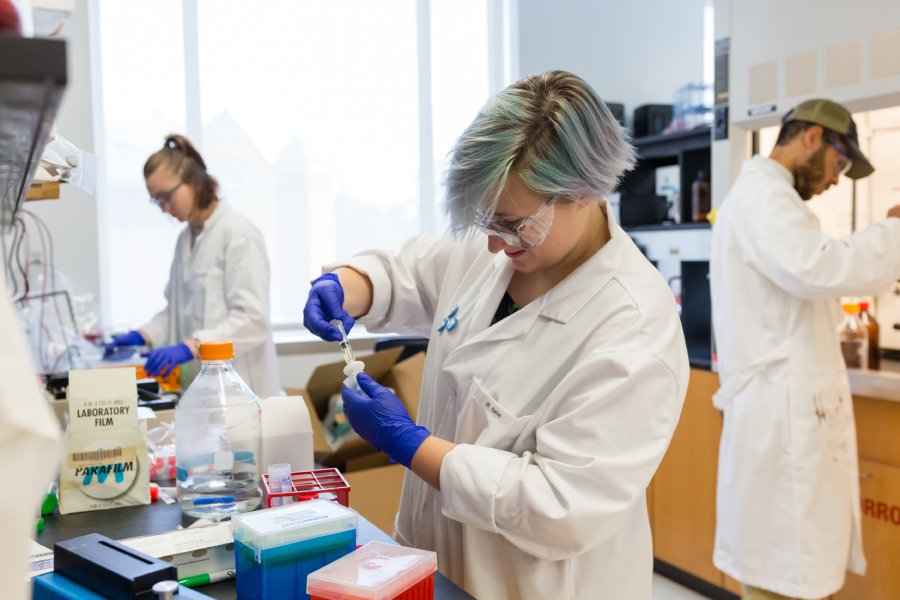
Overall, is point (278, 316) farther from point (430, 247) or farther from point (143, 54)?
point (430, 247)

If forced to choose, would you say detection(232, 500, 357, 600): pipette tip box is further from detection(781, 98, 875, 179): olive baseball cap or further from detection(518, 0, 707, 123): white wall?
detection(518, 0, 707, 123): white wall

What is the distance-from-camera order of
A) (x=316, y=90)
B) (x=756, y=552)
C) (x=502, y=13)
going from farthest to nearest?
(x=502, y=13)
(x=316, y=90)
(x=756, y=552)

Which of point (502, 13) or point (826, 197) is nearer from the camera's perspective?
point (826, 197)

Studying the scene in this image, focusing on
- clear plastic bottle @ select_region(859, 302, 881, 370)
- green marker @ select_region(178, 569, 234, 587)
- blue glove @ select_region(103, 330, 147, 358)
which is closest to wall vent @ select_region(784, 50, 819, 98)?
clear plastic bottle @ select_region(859, 302, 881, 370)

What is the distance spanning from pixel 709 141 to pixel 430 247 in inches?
86.1

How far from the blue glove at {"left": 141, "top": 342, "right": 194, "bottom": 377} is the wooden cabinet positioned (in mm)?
1872

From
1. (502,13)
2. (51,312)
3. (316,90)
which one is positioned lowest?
(51,312)

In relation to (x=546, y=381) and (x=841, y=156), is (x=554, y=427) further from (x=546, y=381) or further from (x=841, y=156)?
(x=841, y=156)

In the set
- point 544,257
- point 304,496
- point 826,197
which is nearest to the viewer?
point 304,496

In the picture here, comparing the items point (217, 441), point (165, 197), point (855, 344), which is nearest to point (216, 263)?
point (165, 197)

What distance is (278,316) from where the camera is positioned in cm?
415

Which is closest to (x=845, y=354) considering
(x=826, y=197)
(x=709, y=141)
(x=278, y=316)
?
(x=826, y=197)

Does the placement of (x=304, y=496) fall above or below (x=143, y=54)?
below

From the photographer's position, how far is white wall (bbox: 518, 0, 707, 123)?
436 centimetres
